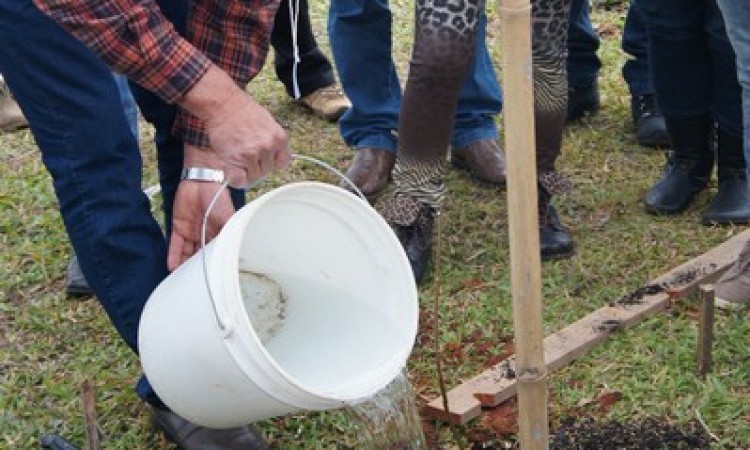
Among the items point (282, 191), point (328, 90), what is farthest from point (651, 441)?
point (328, 90)

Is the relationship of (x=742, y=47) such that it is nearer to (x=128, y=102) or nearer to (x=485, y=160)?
(x=485, y=160)

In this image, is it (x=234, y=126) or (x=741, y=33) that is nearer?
(x=234, y=126)

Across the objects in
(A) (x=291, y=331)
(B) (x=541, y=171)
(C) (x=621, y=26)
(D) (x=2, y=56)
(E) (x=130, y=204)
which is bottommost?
(C) (x=621, y=26)

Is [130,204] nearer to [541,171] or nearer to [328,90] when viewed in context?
[541,171]

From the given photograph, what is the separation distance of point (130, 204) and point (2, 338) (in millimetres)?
1016

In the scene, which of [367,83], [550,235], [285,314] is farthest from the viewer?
[367,83]

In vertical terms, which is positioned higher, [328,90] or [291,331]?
[291,331]

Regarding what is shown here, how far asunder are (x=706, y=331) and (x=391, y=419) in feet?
2.52

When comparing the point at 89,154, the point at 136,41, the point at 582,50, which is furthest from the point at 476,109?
the point at 136,41

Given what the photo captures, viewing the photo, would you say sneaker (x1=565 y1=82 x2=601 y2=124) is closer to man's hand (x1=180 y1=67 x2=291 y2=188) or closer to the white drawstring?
the white drawstring

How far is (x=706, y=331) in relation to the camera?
2.96 metres

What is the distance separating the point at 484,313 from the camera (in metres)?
3.44

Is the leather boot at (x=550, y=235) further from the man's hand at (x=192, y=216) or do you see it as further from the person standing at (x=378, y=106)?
the man's hand at (x=192, y=216)

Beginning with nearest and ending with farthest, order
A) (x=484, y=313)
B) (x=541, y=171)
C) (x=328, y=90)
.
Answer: (x=484, y=313)
(x=541, y=171)
(x=328, y=90)
